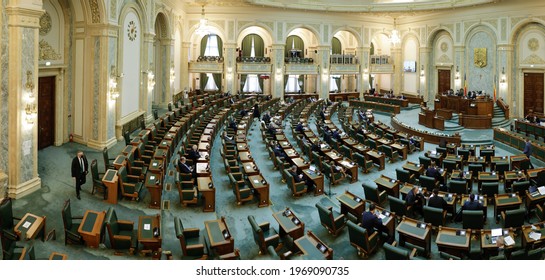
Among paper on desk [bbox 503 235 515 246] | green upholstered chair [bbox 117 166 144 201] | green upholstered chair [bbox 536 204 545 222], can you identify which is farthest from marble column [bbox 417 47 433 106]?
green upholstered chair [bbox 117 166 144 201]

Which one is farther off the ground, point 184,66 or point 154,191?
point 184,66

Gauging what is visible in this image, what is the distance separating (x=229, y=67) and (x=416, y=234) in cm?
2517

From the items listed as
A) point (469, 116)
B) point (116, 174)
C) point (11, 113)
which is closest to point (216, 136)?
point (116, 174)

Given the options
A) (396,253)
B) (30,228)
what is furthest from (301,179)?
(30,228)

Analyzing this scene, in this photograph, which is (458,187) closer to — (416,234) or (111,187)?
(416,234)

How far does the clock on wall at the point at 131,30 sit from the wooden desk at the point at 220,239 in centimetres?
1149

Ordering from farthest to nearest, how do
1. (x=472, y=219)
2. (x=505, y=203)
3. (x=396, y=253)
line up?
(x=505, y=203), (x=472, y=219), (x=396, y=253)

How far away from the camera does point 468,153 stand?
50.6 ft

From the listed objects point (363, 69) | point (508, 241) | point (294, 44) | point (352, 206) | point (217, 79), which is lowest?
point (508, 241)

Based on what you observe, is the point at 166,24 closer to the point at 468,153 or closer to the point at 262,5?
the point at 262,5

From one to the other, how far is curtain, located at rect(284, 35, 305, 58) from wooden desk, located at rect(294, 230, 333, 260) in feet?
97.0

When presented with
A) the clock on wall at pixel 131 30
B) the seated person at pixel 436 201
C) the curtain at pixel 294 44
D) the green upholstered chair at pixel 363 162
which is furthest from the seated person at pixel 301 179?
the curtain at pixel 294 44

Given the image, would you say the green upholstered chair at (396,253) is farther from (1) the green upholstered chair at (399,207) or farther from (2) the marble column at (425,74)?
(2) the marble column at (425,74)

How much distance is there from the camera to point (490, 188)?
11.2 meters
